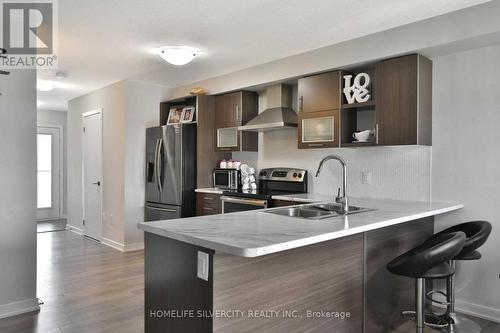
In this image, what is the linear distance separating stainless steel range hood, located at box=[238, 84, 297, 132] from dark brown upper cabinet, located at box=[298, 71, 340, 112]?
0.83 ft

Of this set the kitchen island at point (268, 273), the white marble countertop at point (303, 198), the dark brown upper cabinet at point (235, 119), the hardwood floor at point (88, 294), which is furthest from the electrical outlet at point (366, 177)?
the dark brown upper cabinet at point (235, 119)

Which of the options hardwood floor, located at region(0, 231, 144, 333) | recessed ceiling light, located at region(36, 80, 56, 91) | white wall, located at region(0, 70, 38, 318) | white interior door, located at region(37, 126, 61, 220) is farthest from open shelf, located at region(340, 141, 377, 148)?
white interior door, located at region(37, 126, 61, 220)

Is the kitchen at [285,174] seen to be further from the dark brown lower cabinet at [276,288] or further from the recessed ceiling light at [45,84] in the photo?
the recessed ceiling light at [45,84]

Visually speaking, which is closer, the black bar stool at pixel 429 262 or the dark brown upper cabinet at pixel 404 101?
the black bar stool at pixel 429 262

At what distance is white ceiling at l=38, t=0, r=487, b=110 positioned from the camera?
8.96 ft

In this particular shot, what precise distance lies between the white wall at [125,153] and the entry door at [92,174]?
0.21 m

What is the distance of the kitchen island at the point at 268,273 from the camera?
1681 mm

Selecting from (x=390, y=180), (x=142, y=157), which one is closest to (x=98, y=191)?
(x=142, y=157)

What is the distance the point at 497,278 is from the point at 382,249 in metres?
1.16

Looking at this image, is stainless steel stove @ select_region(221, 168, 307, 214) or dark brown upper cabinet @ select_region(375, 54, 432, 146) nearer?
dark brown upper cabinet @ select_region(375, 54, 432, 146)

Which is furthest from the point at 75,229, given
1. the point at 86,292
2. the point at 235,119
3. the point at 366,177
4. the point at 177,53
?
the point at 366,177

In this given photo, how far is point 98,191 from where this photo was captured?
591 cm

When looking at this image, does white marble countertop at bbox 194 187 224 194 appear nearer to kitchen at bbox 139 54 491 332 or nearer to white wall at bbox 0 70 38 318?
kitchen at bbox 139 54 491 332

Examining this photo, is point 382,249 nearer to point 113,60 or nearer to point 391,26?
point 391,26
